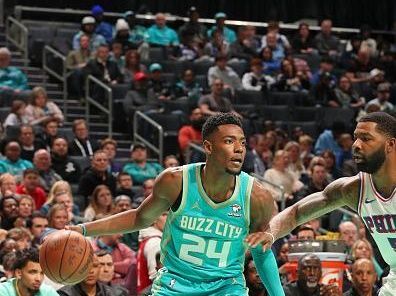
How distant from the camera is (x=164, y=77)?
19.0 m

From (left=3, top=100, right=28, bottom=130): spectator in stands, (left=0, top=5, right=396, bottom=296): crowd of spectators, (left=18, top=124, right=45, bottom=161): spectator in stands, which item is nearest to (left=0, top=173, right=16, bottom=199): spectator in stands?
(left=0, top=5, right=396, bottom=296): crowd of spectators

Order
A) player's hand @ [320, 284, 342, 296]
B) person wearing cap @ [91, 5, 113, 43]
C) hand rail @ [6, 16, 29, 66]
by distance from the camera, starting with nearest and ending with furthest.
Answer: player's hand @ [320, 284, 342, 296] → hand rail @ [6, 16, 29, 66] → person wearing cap @ [91, 5, 113, 43]

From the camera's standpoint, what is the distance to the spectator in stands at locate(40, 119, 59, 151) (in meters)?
15.2

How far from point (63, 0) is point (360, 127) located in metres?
15.7

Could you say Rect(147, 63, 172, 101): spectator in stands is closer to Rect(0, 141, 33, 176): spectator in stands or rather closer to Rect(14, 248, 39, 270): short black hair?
Rect(0, 141, 33, 176): spectator in stands

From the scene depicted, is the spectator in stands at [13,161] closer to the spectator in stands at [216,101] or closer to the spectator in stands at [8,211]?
the spectator in stands at [8,211]

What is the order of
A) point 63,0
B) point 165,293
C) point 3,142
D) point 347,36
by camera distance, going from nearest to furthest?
point 165,293
point 3,142
point 63,0
point 347,36

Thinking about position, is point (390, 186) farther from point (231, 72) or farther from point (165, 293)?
point (231, 72)

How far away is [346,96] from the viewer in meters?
19.9

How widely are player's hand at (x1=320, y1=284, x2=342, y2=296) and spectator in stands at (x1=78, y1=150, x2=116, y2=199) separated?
4.51 meters

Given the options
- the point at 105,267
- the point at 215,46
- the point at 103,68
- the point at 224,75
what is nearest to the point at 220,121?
the point at 105,267

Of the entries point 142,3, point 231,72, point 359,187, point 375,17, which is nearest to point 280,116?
point 231,72

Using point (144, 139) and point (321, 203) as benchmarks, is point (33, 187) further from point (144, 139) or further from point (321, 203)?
point (321, 203)

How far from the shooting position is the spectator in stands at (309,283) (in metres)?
10.8
